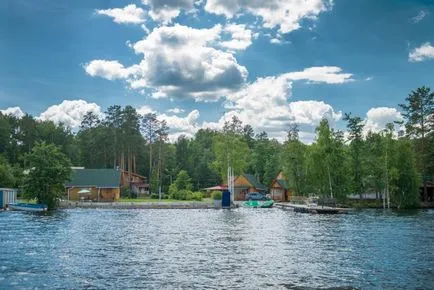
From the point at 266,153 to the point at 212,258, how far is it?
350 feet

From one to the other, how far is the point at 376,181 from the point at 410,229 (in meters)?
43.5

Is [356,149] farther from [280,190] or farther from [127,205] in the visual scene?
[127,205]

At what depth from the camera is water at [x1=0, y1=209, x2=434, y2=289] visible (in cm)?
1970

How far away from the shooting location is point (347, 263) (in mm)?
24641

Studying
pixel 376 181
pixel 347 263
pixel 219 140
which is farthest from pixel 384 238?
pixel 219 140

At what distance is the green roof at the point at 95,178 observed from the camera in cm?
9275

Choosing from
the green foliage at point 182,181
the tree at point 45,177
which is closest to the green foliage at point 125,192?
the green foliage at point 182,181

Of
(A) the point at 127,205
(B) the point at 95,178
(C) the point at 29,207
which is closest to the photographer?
(C) the point at 29,207

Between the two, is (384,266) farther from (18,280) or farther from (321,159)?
(321,159)

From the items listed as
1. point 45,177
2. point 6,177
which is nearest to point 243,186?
point 6,177

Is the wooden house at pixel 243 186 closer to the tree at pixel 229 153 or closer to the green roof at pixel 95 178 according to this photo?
the tree at pixel 229 153

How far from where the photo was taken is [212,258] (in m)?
25.8

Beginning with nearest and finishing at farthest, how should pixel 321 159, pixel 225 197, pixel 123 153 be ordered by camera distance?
pixel 225 197
pixel 321 159
pixel 123 153

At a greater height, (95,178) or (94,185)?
(95,178)
